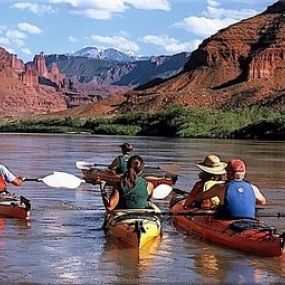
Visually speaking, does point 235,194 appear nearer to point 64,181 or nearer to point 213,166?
point 213,166

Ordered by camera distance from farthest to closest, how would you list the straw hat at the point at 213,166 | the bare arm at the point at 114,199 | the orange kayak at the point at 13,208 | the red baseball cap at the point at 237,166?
the orange kayak at the point at 13,208 → the straw hat at the point at 213,166 → the bare arm at the point at 114,199 → the red baseball cap at the point at 237,166

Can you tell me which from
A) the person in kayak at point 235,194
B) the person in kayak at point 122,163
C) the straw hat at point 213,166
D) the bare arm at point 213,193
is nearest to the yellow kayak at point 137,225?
the bare arm at point 213,193

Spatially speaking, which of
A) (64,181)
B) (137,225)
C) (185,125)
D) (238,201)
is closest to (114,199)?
(137,225)

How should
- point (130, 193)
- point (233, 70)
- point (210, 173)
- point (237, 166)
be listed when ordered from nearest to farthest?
point (237, 166)
point (130, 193)
point (210, 173)
point (233, 70)

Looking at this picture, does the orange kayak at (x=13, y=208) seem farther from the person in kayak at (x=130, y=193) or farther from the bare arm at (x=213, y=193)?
the bare arm at (x=213, y=193)

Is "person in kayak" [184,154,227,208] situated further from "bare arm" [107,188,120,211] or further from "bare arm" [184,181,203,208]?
"bare arm" [107,188,120,211]

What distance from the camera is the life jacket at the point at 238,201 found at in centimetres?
1223

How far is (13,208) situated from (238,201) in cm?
569

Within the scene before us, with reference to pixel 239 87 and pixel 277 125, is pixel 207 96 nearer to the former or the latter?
pixel 239 87

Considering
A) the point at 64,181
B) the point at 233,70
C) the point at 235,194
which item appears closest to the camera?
the point at 235,194

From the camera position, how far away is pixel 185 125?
9931 centimetres

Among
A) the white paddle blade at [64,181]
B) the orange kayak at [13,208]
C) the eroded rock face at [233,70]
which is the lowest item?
the orange kayak at [13,208]

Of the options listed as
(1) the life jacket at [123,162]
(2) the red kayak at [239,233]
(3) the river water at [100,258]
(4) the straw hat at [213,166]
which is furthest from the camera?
(1) the life jacket at [123,162]

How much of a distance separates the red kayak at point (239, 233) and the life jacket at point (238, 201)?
0.36ft
